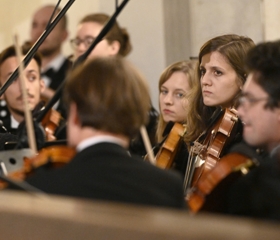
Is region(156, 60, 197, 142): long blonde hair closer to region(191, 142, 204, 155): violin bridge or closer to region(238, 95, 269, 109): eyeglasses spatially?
region(191, 142, 204, 155): violin bridge

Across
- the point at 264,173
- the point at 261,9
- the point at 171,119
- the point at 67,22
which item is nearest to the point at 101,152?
the point at 264,173

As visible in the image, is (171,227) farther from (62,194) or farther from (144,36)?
(144,36)

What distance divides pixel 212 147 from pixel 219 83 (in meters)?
0.31

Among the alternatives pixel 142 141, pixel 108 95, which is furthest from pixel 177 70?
pixel 108 95

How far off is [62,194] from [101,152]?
0.15 m

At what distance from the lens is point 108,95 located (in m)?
2.15

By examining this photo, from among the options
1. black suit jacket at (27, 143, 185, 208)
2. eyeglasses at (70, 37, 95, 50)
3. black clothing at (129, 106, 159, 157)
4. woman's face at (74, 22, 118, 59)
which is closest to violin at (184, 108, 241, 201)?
black clothing at (129, 106, 159, 157)

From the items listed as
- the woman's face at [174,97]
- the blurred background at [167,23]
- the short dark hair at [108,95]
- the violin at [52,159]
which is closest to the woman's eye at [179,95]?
the woman's face at [174,97]

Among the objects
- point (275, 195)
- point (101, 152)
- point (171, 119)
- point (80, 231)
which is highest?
point (80, 231)

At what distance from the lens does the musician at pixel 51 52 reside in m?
5.06

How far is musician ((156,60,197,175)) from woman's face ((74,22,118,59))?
1.34 ft

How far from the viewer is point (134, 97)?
2.19m

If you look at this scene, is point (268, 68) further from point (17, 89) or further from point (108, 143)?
point (17, 89)

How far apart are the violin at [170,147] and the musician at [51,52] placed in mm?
1352
